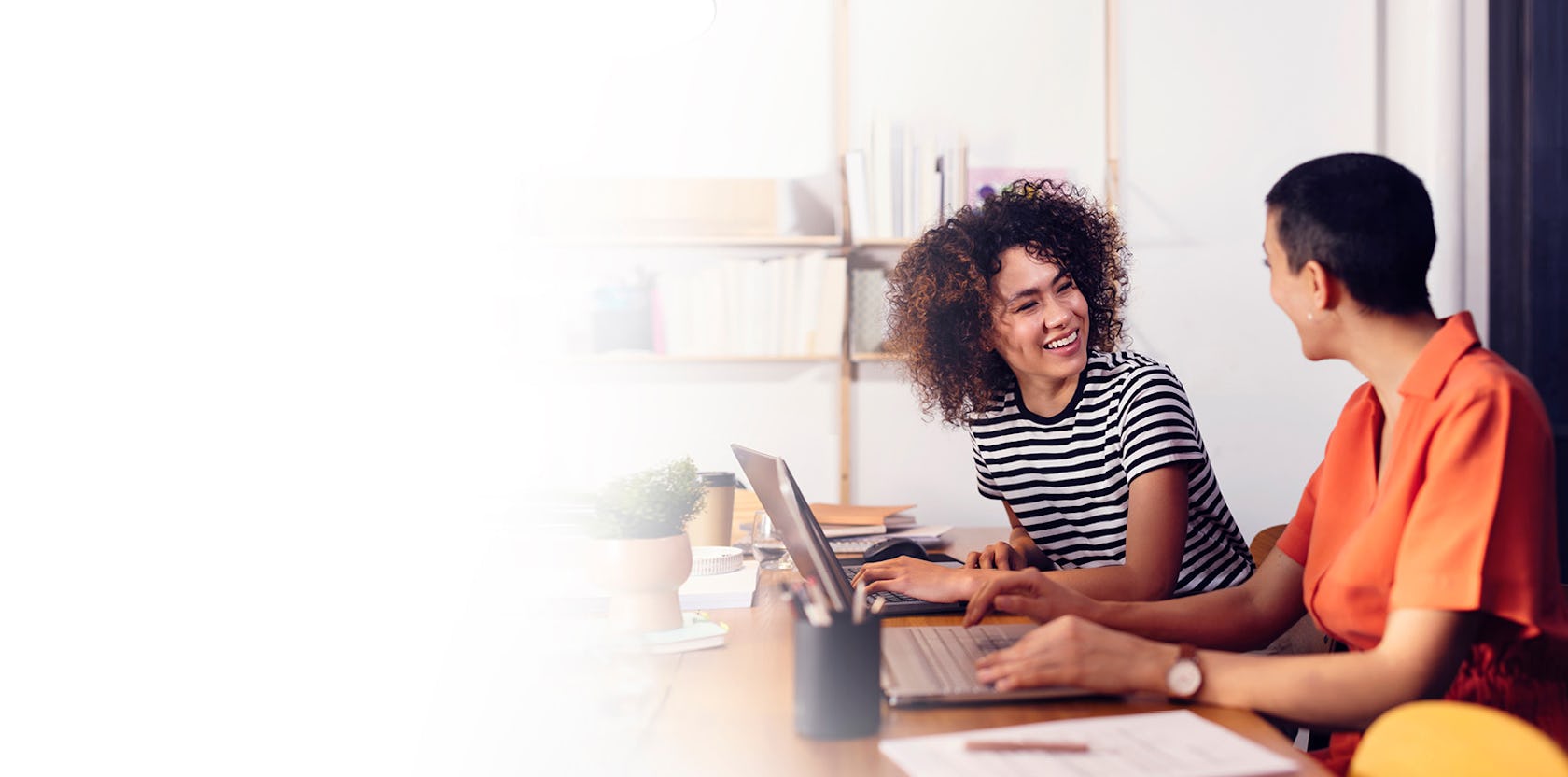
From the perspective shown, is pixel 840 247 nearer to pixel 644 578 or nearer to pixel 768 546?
pixel 768 546

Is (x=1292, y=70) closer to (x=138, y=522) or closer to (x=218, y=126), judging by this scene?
(x=218, y=126)

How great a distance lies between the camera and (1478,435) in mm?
1039

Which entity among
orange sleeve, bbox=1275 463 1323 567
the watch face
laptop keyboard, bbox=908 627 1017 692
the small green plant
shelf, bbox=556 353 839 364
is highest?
shelf, bbox=556 353 839 364

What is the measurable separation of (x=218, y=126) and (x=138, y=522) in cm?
56

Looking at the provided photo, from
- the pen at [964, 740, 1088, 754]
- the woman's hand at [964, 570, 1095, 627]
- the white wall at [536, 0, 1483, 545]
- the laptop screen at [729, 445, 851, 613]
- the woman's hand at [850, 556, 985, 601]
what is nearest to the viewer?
the pen at [964, 740, 1088, 754]

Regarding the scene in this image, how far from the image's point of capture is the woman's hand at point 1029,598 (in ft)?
4.28

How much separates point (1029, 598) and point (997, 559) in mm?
385

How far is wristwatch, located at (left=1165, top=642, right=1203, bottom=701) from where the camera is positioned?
40.4 inches

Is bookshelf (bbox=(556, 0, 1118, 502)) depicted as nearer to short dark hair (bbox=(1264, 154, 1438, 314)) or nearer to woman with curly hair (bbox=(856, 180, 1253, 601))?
woman with curly hair (bbox=(856, 180, 1253, 601))

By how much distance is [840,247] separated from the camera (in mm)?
3350

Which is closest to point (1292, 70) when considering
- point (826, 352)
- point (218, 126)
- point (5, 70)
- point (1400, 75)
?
point (1400, 75)

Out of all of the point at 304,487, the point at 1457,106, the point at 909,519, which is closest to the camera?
the point at 304,487

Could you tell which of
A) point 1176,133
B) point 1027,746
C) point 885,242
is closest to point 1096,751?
point 1027,746

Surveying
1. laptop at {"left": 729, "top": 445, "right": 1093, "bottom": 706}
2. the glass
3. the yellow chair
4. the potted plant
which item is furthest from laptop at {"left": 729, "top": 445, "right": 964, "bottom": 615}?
the yellow chair
